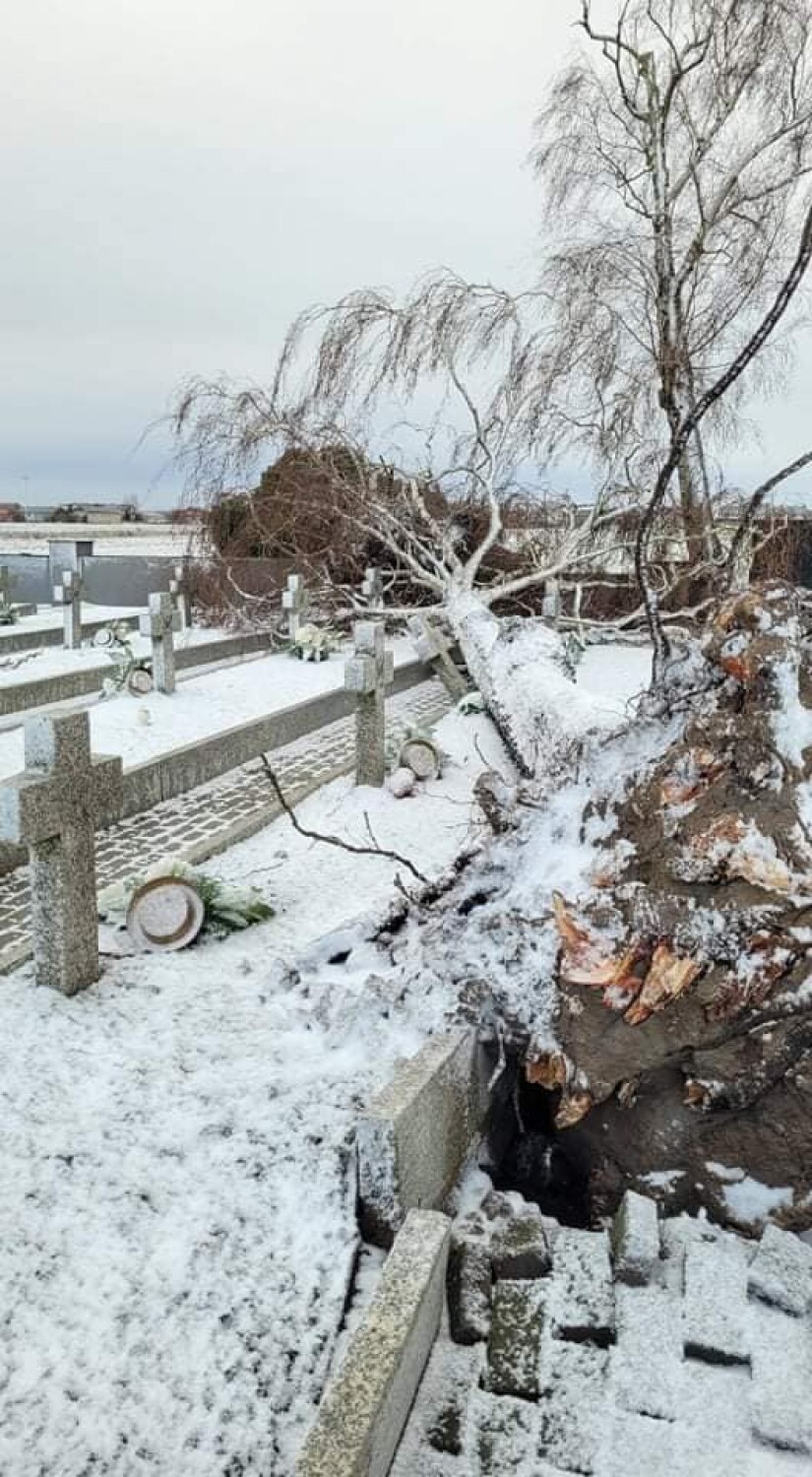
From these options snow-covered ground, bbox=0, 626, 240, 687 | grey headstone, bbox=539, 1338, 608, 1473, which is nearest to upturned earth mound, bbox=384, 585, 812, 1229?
grey headstone, bbox=539, 1338, 608, 1473

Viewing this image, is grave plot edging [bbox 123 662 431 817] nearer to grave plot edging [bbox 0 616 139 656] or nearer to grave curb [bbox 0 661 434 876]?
grave curb [bbox 0 661 434 876]

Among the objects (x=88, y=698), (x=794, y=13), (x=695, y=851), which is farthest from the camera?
(x=794, y=13)

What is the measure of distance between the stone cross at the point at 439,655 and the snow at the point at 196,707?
105 centimetres

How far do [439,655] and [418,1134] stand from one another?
9684 mm

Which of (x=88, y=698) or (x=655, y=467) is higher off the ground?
(x=655, y=467)

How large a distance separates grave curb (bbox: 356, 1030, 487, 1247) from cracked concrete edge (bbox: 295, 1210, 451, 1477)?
7.8 inches

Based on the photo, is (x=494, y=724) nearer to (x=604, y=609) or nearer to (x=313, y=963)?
(x=313, y=963)

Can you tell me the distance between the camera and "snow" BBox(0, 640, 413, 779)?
8281 millimetres

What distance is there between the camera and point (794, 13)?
1160 centimetres

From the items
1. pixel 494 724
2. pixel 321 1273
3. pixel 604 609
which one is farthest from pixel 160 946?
pixel 604 609

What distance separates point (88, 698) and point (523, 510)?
7866 millimetres

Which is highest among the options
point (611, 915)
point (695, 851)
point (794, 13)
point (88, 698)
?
point (794, 13)

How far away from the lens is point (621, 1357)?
2.38 m

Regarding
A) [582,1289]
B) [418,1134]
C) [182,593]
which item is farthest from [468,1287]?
[182,593]
